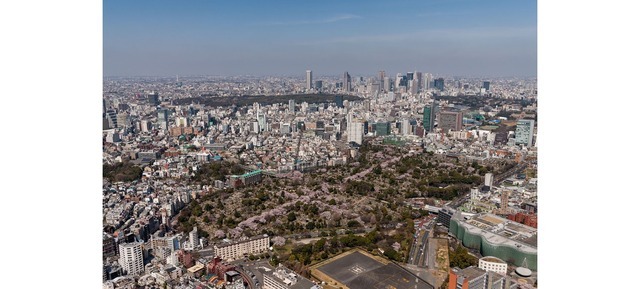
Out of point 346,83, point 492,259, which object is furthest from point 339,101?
point 492,259

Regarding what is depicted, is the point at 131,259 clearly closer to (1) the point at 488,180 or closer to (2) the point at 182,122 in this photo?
(1) the point at 488,180

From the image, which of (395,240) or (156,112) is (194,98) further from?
(395,240)

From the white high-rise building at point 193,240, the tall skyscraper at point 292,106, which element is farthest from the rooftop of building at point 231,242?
the tall skyscraper at point 292,106

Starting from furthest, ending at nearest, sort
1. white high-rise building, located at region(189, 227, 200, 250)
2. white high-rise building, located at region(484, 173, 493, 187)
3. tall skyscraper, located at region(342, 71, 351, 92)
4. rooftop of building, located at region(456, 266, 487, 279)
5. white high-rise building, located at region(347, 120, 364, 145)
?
1. tall skyscraper, located at region(342, 71, 351, 92)
2. white high-rise building, located at region(347, 120, 364, 145)
3. white high-rise building, located at region(484, 173, 493, 187)
4. white high-rise building, located at region(189, 227, 200, 250)
5. rooftop of building, located at region(456, 266, 487, 279)

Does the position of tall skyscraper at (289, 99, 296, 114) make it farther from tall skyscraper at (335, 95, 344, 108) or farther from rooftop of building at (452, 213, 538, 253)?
rooftop of building at (452, 213, 538, 253)

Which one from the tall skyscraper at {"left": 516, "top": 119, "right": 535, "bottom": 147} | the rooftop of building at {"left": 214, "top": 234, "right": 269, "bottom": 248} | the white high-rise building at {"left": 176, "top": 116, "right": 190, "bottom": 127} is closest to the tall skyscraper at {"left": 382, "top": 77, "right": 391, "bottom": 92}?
the tall skyscraper at {"left": 516, "top": 119, "right": 535, "bottom": 147}
